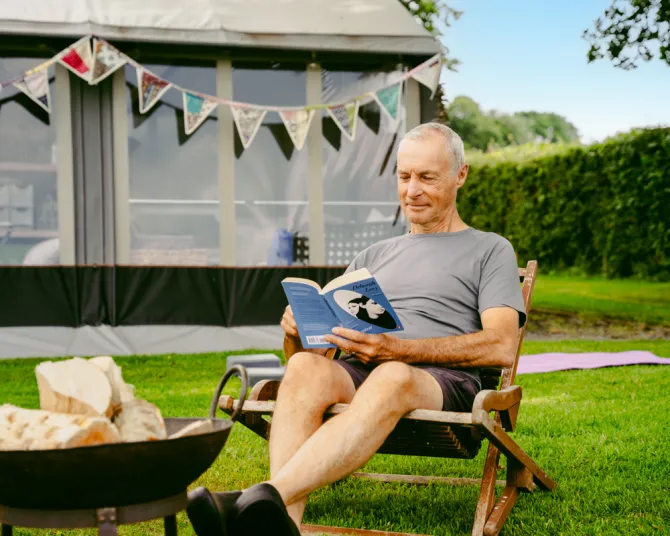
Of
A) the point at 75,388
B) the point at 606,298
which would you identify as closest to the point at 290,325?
the point at 75,388

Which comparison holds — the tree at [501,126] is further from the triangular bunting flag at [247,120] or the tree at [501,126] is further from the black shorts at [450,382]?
the black shorts at [450,382]

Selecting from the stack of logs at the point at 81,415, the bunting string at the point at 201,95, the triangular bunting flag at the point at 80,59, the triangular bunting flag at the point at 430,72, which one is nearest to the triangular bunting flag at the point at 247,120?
the bunting string at the point at 201,95

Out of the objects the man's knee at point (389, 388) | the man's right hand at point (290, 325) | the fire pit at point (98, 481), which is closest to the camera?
the fire pit at point (98, 481)

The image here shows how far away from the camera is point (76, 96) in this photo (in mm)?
6910

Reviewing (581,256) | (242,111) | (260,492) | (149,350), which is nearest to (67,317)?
(149,350)

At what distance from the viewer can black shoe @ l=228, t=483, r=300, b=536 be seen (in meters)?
2.04

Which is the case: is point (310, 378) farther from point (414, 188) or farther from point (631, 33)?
point (631, 33)

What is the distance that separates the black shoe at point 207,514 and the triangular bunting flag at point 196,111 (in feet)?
17.2

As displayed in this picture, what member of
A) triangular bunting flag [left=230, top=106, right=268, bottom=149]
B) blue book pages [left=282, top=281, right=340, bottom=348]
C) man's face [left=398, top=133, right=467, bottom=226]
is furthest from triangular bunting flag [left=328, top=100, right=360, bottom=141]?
blue book pages [left=282, top=281, right=340, bottom=348]

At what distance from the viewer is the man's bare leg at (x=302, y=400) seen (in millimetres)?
2461

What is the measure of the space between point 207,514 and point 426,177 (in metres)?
1.49

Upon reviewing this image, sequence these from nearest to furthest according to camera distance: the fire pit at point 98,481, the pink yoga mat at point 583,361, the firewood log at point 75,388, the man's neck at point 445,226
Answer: the fire pit at point 98,481 < the firewood log at point 75,388 < the man's neck at point 445,226 < the pink yoga mat at point 583,361

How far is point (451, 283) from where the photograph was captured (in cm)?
296

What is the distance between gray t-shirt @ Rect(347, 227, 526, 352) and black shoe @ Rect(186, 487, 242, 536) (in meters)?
1.07
